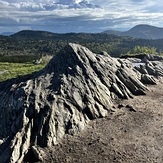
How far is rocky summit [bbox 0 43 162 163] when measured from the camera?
1167 inches

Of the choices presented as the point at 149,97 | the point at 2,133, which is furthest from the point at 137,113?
the point at 2,133

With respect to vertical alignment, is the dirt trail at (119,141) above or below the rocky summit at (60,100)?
below

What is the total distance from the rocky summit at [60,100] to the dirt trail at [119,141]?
56.2 inches

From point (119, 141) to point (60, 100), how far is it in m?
9.62

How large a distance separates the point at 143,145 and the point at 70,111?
10.2 metres

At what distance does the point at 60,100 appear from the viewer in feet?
114

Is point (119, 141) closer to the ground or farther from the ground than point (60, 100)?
closer to the ground

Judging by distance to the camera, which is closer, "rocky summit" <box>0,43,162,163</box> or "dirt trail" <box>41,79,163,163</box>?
"dirt trail" <box>41,79,163,163</box>

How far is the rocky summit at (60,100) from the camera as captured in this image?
97.2 feet

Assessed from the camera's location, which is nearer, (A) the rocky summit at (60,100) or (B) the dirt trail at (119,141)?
(B) the dirt trail at (119,141)

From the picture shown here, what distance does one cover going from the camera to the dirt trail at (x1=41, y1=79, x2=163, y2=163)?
1080 inches

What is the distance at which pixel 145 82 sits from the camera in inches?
2040

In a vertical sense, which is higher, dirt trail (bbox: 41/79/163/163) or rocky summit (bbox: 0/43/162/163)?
rocky summit (bbox: 0/43/162/163)

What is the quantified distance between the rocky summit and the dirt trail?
1.43m
